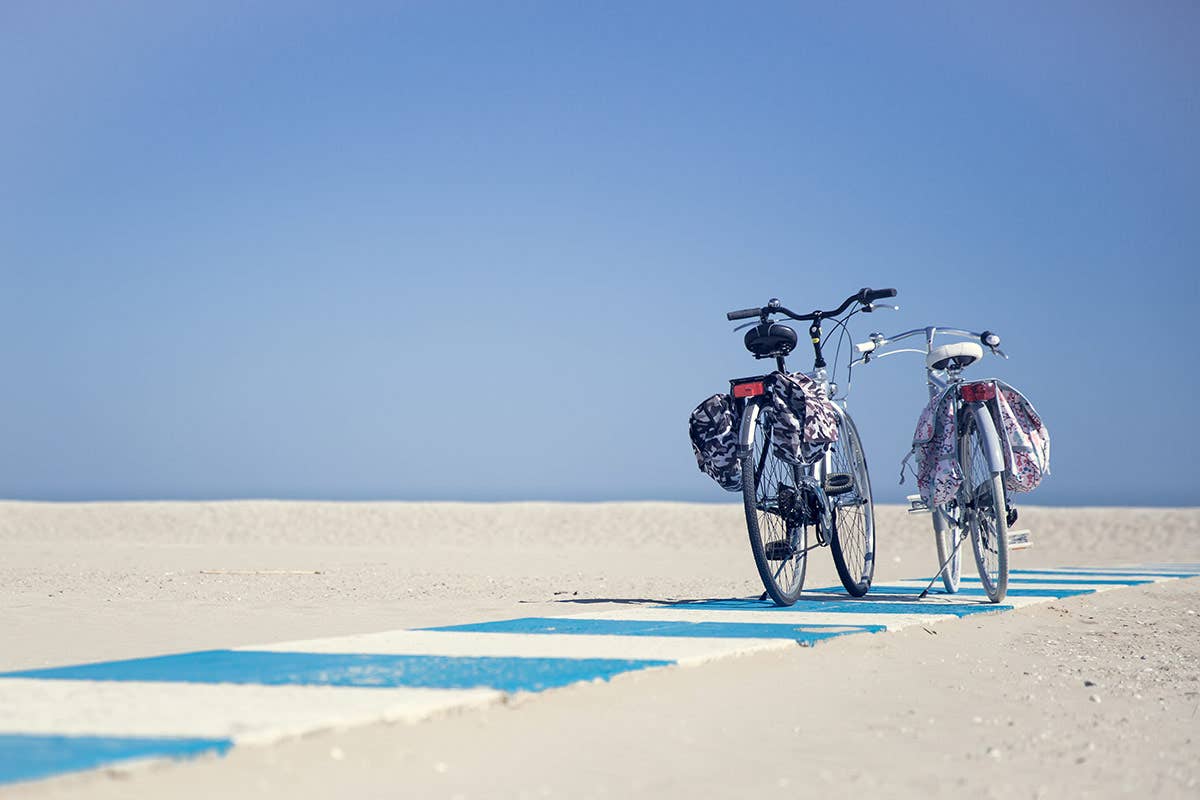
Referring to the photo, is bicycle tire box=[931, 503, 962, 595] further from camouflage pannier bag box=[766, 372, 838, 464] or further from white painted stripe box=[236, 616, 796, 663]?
white painted stripe box=[236, 616, 796, 663]

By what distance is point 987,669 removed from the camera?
4.86 metres

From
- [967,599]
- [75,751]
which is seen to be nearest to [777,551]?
[967,599]

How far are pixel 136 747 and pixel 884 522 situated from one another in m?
21.1

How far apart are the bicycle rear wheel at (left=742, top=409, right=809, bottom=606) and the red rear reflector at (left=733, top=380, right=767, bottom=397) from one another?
158 mm

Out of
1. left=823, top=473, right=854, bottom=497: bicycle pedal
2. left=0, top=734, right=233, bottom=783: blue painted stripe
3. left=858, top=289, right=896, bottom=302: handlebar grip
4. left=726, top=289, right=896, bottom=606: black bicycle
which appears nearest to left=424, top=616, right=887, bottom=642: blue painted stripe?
left=726, top=289, right=896, bottom=606: black bicycle

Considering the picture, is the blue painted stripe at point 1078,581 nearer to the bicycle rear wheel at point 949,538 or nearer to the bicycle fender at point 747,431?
the bicycle rear wheel at point 949,538

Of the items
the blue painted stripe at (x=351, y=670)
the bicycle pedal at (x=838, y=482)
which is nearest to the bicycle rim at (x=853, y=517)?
the bicycle pedal at (x=838, y=482)

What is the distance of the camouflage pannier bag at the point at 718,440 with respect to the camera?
21.0 ft

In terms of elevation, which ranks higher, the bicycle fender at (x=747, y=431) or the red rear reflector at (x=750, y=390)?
the red rear reflector at (x=750, y=390)

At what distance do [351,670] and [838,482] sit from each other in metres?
Answer: 3.44

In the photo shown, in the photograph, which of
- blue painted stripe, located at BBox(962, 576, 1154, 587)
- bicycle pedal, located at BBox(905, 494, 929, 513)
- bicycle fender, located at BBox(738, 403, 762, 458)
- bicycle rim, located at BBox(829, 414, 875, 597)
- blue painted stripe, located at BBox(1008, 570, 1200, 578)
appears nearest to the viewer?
bicycle fender, located at BBox(738, 403, 762, 458)

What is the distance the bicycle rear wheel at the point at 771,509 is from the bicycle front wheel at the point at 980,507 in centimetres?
92

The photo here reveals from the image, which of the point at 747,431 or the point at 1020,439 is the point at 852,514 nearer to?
the point at 1020,439

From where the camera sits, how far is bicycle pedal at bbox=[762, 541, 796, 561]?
21.2ft
